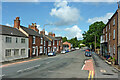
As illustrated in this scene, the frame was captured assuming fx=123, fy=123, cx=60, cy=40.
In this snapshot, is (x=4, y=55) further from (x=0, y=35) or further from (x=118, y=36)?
(x=118, y=36)

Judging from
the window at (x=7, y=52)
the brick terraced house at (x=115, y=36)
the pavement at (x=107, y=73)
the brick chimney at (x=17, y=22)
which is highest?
the brick chimney at (x=17, y=22)

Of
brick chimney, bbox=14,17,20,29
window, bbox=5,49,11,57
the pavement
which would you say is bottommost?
the pavement

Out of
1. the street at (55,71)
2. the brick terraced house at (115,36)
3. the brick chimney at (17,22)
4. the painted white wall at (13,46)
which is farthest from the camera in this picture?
the brick chimney at (17,22)

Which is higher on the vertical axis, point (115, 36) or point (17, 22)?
point (17, 22)

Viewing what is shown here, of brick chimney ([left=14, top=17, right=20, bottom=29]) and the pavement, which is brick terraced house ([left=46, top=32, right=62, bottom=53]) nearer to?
brick chimney ([left=14, top=17, right=20, bottom=29])

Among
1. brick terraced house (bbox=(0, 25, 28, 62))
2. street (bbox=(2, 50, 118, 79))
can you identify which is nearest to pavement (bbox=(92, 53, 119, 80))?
street (bbox=(2, 50, 118, 79))

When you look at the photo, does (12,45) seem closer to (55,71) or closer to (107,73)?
(55,71)

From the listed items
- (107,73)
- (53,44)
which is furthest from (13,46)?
(53,44)

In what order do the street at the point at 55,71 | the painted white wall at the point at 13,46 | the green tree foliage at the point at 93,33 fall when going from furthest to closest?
the green tree foliage at the point at 93,33
the painted white wall at the point at 13,46
the street at the point at 55,71

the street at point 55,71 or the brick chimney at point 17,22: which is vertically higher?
the brick chimney at point 17,22

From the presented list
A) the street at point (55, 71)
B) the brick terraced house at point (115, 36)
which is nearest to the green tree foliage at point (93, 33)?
the brick terraced house at point (115, 36)

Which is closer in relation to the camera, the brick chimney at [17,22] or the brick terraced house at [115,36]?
the brick terraced house at [115,36]

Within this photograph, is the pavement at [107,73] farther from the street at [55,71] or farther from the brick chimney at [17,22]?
the brick chimney at [17,22]

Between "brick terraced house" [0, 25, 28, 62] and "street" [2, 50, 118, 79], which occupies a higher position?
"brick terraced house" [0, 25, 28, 62]
